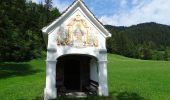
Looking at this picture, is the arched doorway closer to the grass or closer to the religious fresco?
the grass

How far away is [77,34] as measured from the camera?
21.5m

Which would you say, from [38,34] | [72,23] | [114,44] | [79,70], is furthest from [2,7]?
[114,44]

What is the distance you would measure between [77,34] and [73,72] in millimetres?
6438

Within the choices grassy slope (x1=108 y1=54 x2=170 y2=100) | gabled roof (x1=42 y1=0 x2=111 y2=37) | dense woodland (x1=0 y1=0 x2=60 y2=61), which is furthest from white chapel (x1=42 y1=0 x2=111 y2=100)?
dense woodland (x1=0 y1=0 x2=60 y2=61)

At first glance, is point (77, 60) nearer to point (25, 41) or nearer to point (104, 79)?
point (104, 79)

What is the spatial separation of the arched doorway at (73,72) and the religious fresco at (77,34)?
3788mm

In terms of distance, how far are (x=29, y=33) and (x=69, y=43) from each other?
163 ft

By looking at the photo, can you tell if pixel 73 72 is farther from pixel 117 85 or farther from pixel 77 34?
pixel 77 34

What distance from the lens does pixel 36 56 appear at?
72375 mm

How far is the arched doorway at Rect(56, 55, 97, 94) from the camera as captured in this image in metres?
25.8

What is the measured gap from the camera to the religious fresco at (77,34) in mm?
21250

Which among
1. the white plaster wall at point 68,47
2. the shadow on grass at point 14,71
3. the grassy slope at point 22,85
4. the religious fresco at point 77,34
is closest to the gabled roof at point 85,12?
the white plaster wall at point 68,47

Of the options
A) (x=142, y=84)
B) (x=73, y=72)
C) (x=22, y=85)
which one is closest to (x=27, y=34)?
(x=22, y=85)

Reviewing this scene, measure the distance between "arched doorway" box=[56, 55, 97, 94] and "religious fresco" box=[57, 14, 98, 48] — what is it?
379 cm
